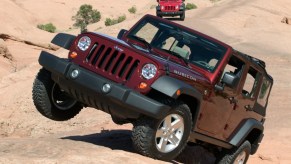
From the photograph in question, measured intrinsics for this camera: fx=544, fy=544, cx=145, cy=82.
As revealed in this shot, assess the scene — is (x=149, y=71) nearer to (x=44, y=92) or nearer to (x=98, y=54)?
(x=98, y=54)

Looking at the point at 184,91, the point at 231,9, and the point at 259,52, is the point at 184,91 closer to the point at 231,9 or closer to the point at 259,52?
the point at 259,52

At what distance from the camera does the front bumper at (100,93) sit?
5.80m

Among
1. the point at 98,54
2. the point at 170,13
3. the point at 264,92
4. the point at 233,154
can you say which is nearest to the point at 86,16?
the point at 170,13

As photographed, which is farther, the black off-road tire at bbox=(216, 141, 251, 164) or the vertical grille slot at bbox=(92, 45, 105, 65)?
the black off-road tire at bbox=(216, 141, 251, 164)

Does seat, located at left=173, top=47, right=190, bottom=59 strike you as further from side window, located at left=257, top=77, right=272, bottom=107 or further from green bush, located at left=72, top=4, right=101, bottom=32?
green bush, located at left=72, top=4, right=101, bottom=32

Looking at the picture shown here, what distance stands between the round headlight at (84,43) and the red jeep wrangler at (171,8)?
24772 mm

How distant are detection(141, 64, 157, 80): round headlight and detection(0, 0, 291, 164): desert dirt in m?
0.92

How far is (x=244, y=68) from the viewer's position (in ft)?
25.2

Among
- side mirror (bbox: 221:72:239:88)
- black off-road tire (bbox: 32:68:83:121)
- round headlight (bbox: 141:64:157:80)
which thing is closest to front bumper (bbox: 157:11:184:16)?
black off-road tire (bbox: 32:68:83:121)

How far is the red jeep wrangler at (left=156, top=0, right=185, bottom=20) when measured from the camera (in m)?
31.1

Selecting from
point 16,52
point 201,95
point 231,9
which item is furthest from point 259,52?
point 201,95

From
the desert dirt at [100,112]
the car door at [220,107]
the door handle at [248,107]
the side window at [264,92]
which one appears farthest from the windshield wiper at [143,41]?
the side window at [264,92]

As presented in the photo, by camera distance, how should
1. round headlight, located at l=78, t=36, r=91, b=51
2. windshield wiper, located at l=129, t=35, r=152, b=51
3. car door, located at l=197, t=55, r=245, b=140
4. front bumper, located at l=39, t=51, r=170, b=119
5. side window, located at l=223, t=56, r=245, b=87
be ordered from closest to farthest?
front bumper, located at l=39, t=51, r=170, b=119 → round headlight, located at l=78, t=36, r=91, b=51 → car door, located at l=197, t=55, r=245, b=140 → windshield wiper, located at l=129, t=35, r=152, b=51 → side window, located at l=223, t=56, r=245, b=87

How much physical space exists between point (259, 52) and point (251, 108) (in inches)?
602
